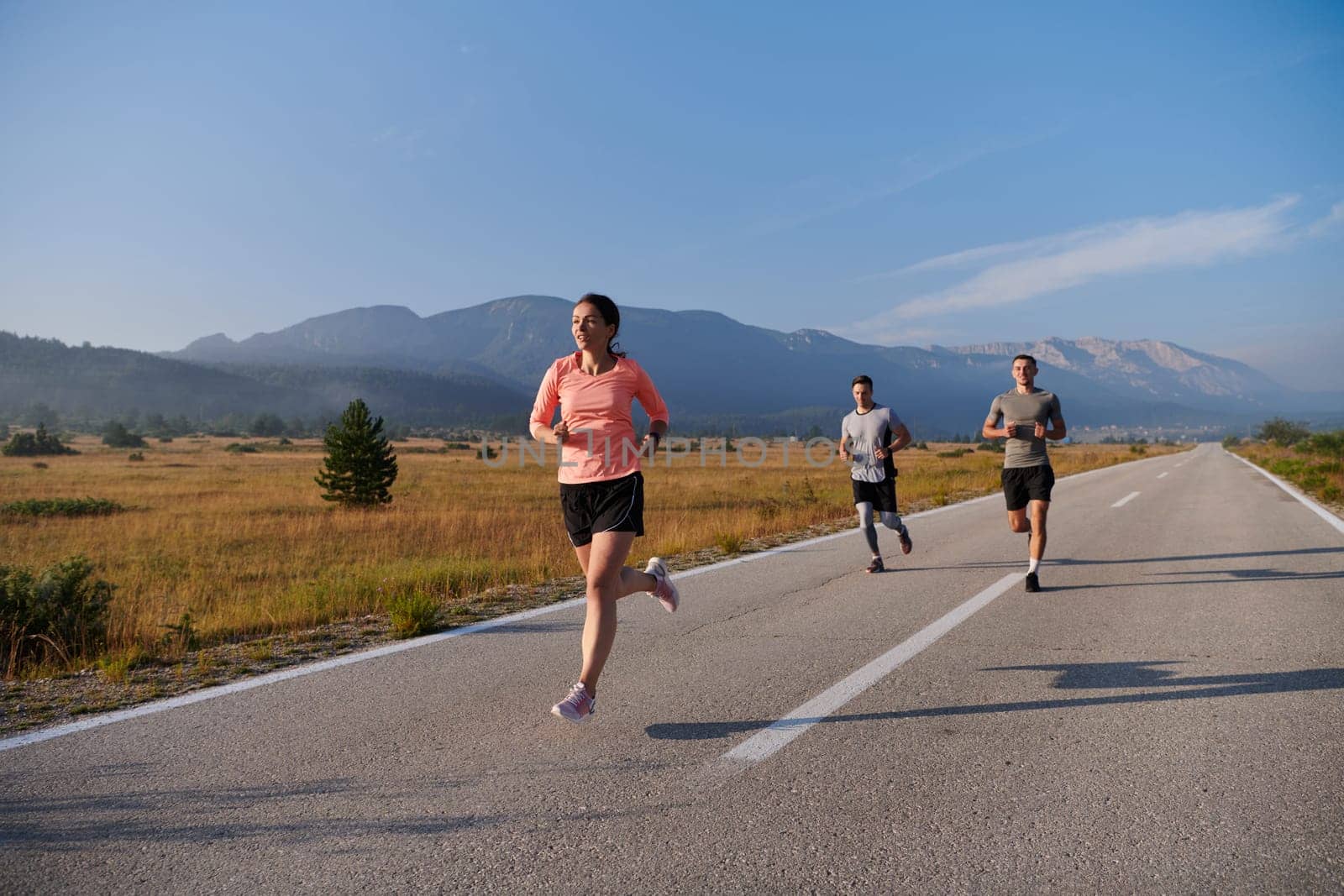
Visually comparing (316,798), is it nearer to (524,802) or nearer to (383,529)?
(524,802)

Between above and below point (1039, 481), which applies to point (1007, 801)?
below

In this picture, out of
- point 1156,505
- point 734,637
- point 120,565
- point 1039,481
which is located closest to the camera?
point 734,637

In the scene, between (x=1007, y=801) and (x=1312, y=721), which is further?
(x=1312, y=721)

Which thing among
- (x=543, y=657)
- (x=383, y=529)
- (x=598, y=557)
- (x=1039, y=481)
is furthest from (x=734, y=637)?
(x=383, y=529)

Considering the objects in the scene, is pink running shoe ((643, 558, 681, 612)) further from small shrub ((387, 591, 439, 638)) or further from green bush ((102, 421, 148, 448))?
green bush ((102, 421, 148, 448))

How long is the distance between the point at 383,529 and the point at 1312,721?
1567 cm

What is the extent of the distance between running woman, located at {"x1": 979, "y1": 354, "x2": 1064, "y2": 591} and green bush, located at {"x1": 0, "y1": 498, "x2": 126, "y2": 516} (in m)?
21.9

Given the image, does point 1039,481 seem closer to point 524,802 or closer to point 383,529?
point 524,802

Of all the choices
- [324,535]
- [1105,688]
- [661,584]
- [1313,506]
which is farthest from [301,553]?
[1313,506]

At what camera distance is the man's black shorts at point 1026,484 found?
23.9 feet

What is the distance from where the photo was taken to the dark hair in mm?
3812

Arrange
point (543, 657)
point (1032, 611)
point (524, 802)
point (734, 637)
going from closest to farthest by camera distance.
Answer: point (524, 802), point (543, 657), point (734, 637), point (1032, 611)

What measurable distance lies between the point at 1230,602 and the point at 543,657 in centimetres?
563

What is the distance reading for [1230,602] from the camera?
21.6ft
